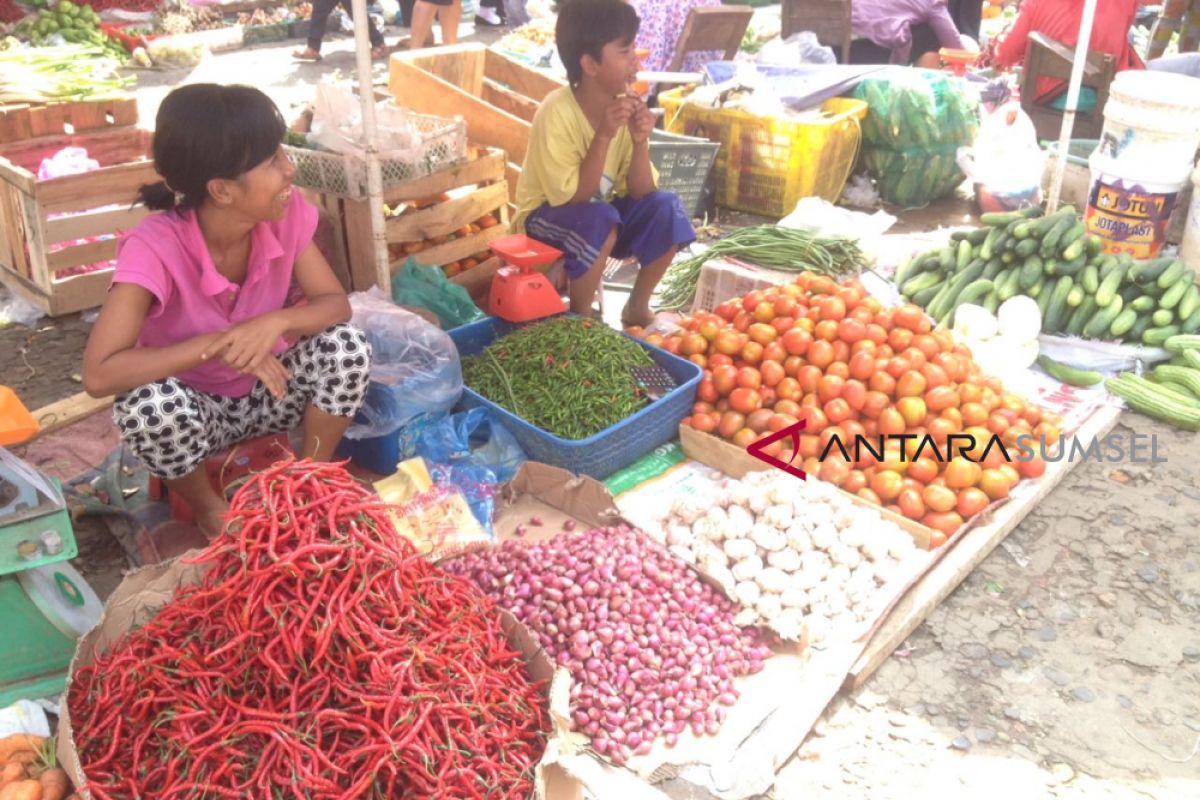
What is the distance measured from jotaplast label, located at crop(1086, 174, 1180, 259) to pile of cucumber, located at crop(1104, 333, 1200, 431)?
805 millimetres

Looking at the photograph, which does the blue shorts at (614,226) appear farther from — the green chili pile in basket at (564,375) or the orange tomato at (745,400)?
the orange tomato at (745,400)

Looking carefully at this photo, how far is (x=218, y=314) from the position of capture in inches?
107

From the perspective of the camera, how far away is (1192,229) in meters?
4.62

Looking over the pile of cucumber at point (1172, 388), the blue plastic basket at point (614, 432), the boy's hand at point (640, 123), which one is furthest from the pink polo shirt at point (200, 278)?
the pile of cucumber at point (1172, 388)

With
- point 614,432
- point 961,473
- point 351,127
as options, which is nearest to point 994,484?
point 961,473

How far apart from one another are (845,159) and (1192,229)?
2087mm

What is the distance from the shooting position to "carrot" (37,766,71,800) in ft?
6.20

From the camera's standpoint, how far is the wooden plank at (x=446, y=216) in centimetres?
416

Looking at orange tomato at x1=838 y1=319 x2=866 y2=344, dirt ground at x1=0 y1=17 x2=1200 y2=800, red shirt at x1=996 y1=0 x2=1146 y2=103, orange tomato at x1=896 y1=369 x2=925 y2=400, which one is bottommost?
dirt ground at x1=0 y1=17 x2=1200 y2=800

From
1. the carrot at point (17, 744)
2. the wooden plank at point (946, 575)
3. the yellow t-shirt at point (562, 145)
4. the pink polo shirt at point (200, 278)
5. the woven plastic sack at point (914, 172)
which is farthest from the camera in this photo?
the woven plastic sack at point (914, 172)

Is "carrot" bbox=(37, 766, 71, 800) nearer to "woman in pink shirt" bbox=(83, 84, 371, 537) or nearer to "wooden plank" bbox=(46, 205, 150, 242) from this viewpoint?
"woman in pink shirt" bbox=(83, 84, 371, 537)

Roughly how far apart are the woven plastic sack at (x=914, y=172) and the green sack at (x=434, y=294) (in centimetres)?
338

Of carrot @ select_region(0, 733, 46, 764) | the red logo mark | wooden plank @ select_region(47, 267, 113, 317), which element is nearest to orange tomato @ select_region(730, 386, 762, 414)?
the red logo mark

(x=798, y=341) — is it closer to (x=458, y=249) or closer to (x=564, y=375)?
(x=564, y=375)
